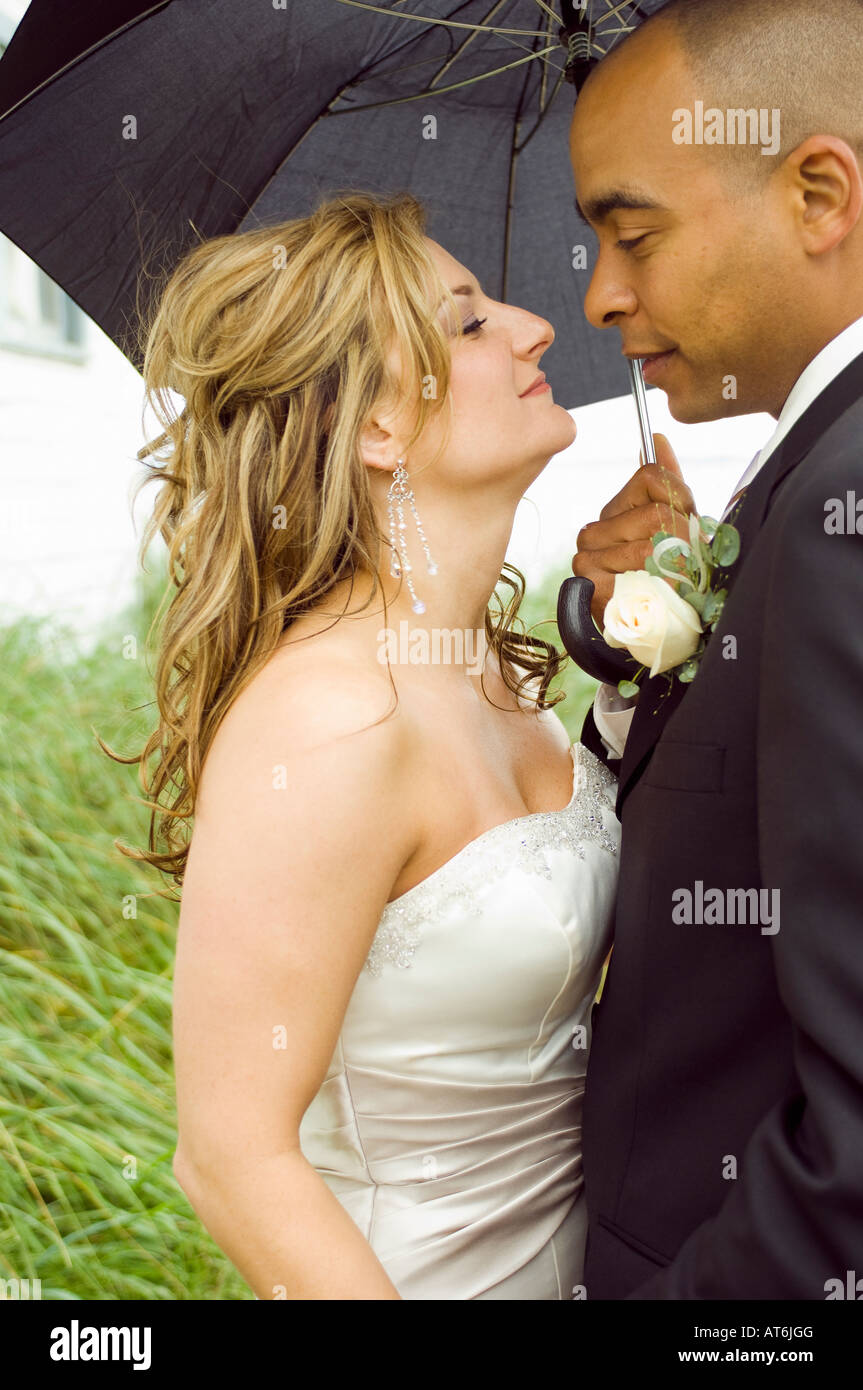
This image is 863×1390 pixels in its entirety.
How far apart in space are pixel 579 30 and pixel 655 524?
1003 millimetres

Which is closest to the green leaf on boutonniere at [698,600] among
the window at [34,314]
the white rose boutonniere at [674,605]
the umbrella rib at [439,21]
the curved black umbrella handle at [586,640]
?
the white rose boutonniere at [674,605]

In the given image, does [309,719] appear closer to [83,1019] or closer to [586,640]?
[586,640]

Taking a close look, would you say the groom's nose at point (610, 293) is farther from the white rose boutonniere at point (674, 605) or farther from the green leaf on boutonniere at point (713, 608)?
the green leaf on boutonniere at point (713, 608)

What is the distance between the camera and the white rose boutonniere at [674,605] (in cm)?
169

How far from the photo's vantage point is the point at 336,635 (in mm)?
2111

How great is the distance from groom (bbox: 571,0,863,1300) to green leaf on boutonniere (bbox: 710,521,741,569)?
19mm

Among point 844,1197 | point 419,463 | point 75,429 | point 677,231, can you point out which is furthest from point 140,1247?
point 75,429

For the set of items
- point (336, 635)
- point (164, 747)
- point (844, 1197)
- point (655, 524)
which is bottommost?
point (844, 1197)

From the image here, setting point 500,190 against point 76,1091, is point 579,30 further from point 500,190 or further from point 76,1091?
point 76,1091

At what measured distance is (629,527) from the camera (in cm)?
236

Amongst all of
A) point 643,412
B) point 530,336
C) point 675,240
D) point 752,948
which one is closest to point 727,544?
point 752,948

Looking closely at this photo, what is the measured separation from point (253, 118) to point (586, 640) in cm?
131

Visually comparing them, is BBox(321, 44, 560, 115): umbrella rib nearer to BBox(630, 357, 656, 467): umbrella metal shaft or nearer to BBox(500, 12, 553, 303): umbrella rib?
BBox(500, 12, 553, 303): umbrella rib

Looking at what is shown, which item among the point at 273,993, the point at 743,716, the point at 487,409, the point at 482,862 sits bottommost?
the point at 273,993
